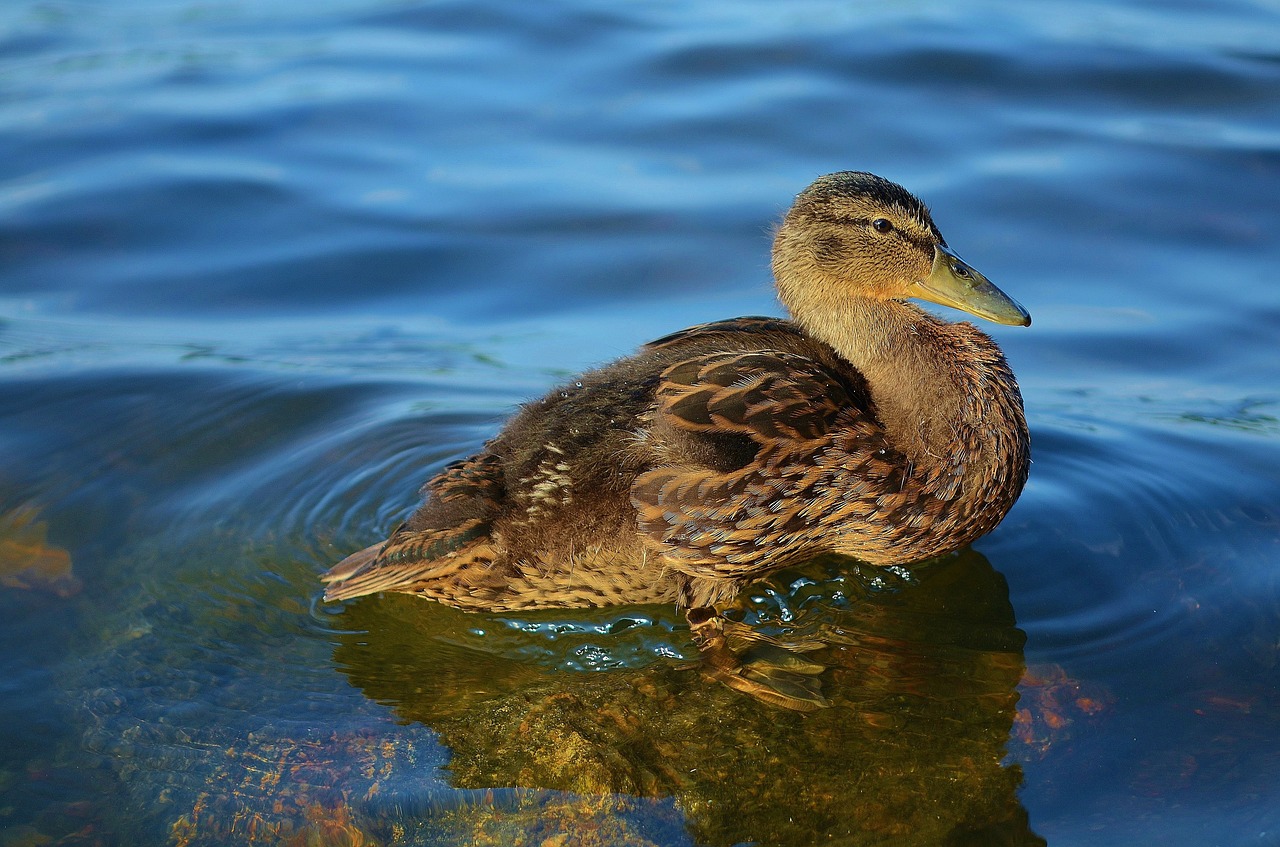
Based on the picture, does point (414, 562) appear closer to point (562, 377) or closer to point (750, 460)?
point (750, 460)

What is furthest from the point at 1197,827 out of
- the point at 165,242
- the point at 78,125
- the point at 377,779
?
the point at 78,125

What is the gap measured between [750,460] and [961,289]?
120 centimetres

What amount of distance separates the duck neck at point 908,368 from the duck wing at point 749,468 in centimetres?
18

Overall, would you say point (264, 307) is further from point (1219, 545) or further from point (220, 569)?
point (1219, 545)

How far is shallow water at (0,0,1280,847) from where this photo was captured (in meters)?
4.04

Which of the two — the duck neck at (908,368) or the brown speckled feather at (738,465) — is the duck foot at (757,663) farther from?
the duck neck at (908,368)

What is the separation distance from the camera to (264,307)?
7414 mm

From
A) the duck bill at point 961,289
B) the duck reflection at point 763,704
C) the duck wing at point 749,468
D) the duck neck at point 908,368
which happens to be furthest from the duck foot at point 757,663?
the duck bill at point 961,289

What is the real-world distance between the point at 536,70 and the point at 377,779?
23.8 ft

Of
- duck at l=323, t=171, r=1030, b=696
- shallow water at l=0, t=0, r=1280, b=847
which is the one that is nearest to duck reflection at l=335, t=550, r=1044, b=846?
shallow water at l=0, t=0, r=1280, b=847

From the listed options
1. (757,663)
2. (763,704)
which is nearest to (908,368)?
(757,663)

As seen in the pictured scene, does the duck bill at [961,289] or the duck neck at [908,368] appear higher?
the duck bill at [961,289]

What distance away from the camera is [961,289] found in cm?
512

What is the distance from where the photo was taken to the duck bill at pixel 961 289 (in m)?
5.10
